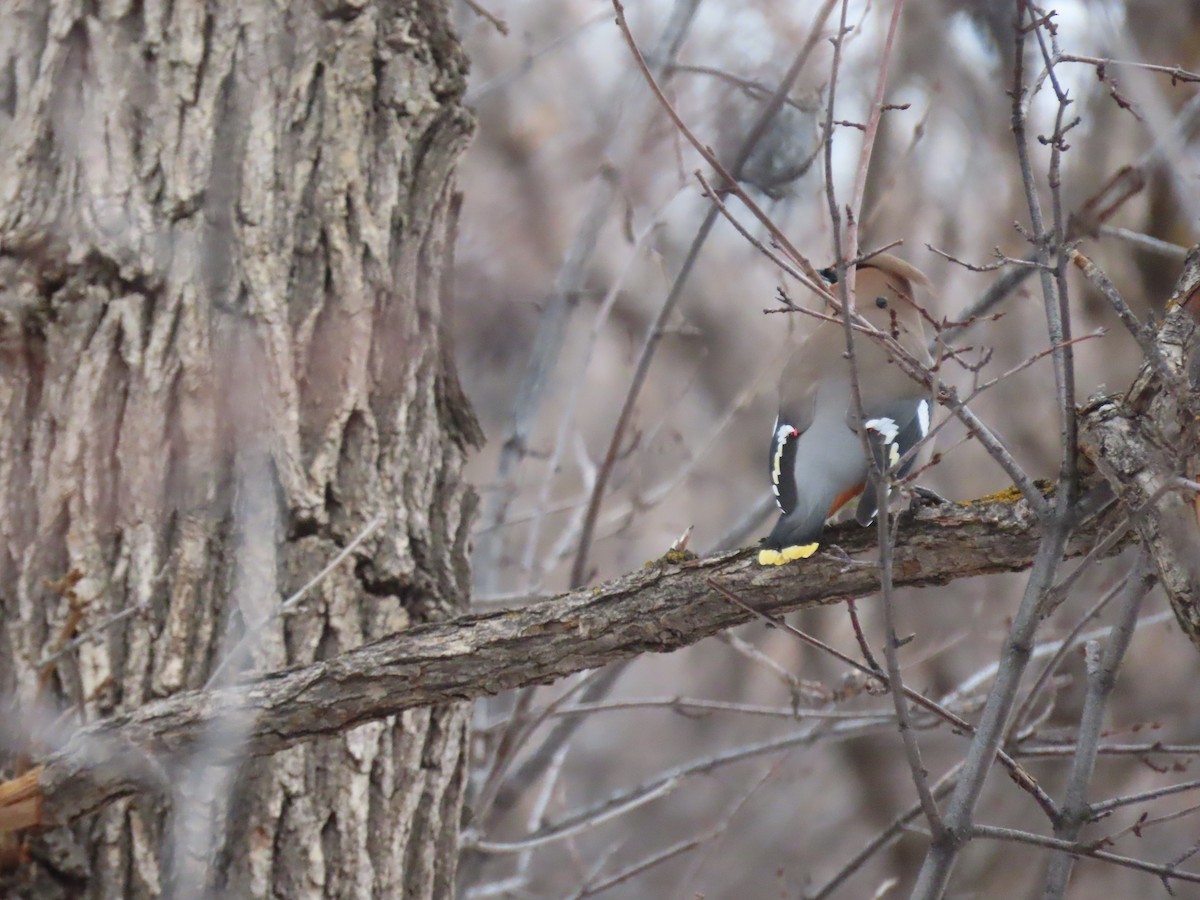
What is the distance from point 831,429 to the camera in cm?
301

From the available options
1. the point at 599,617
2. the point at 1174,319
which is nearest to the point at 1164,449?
the point at 1174,319

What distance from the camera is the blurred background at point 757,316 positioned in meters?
4.42

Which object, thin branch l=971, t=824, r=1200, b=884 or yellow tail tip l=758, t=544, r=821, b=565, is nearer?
thin branch l=971, t=824, r=1200, b=884

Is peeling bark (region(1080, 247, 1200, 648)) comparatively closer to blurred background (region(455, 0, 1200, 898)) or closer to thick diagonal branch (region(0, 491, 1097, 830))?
thick diagonal branch (region(0, 491, 1097, 830))

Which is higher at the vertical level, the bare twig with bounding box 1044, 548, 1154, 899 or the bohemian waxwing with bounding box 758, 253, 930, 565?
the bohemian waxwing with bounding box 758, 253, 930, 565

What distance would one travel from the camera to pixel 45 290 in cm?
302

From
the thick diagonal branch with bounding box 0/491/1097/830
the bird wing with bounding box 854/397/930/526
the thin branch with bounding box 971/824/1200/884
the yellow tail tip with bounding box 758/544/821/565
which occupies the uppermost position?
the bird wing with bounding box 854/397/930/526

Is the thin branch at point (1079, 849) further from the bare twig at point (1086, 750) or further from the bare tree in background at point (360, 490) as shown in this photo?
the bare twig at point (1086, 750)

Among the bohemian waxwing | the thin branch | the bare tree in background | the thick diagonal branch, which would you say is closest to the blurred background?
the bare tree in background

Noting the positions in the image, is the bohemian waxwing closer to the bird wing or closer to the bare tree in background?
the bird wing

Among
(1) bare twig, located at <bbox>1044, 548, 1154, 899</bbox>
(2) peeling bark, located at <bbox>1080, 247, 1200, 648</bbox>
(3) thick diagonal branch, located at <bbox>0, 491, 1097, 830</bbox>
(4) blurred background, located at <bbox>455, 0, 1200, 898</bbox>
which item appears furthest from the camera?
(4) blurred background, located at <bbox>455, 0, 1200, 898</bbox>

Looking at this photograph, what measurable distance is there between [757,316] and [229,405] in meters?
6.42

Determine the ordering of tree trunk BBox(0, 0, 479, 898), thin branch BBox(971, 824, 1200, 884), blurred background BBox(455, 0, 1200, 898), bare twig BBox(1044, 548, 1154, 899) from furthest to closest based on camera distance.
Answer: blurred background BBox(455, 0, 1200, 898), tree trunk BBox(0, 0, 479, 898), bare twig BBox(1044, 548, 1154, 899), thin branch BBox(971, 824, 1200, 884)

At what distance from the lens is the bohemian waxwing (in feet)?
8.45
